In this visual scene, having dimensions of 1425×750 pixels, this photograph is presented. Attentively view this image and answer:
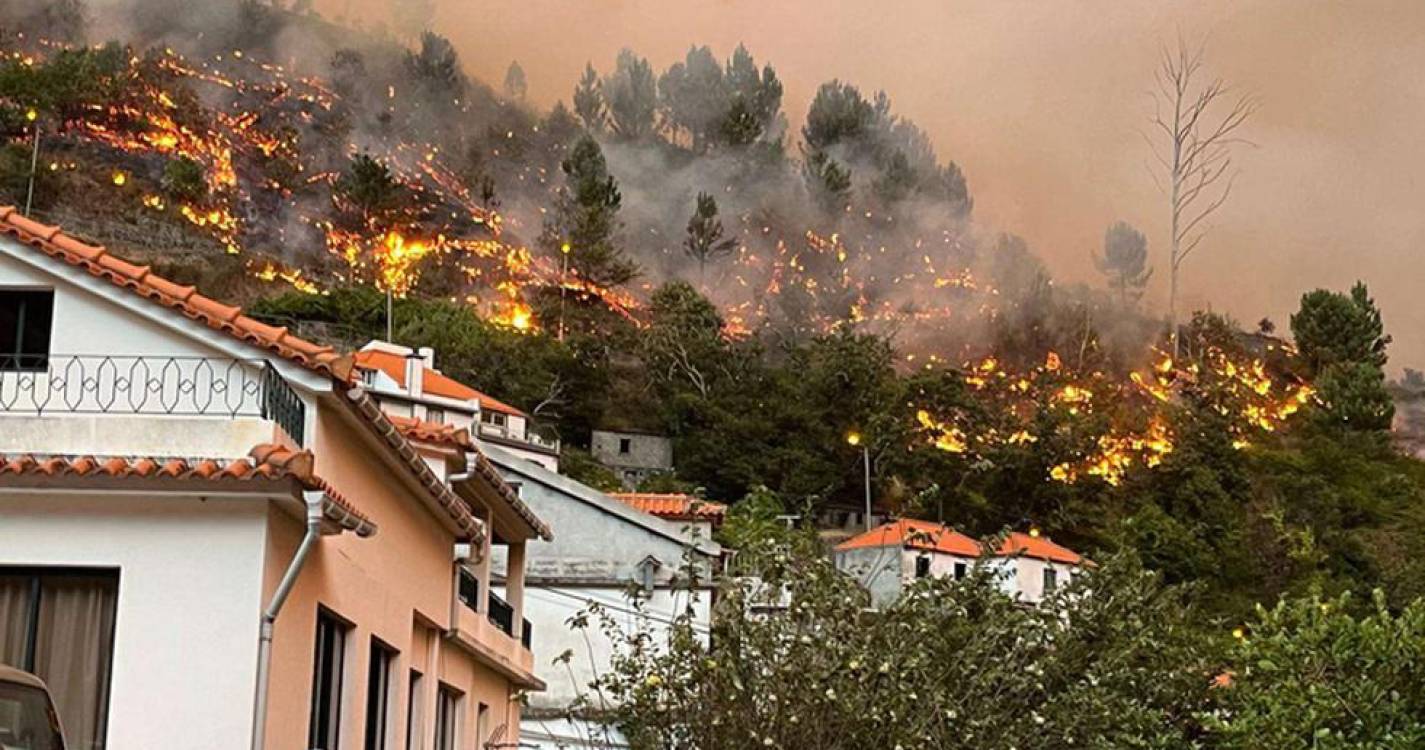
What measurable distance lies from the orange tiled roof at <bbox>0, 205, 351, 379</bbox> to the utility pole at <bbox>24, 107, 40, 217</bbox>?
9255cm

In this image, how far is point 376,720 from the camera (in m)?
18.8

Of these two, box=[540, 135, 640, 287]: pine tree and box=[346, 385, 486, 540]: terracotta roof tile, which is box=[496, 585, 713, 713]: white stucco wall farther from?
box=[540, 135, 640, 287]: pine tree

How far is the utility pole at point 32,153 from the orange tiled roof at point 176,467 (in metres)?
94.0

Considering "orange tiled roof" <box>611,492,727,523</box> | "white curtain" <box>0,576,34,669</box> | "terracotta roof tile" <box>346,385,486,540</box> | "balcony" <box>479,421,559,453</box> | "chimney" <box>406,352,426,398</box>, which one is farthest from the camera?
"balcony" <box>479,421,559,453</box>

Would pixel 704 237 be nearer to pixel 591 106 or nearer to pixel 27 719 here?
pixel 591 106

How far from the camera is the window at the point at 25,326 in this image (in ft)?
49.6

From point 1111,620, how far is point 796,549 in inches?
249

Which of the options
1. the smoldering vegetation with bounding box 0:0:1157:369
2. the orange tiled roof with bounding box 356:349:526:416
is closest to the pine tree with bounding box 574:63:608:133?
the smoldering vegetation with bounding box 0:0:1157:369

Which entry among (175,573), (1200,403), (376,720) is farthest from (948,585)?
(1200,403)

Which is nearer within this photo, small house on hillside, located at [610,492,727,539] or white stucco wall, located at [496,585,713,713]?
white stucco wall, located at [496,585,713,713]

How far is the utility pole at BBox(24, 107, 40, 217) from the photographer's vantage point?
107438mm

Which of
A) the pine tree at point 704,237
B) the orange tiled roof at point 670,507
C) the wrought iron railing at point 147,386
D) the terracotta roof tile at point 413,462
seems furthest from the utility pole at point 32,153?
the wrought iron railing at point 147,386

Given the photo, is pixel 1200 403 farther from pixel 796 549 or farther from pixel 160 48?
pixel 160 48

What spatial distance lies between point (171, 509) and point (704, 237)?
12684 cm
